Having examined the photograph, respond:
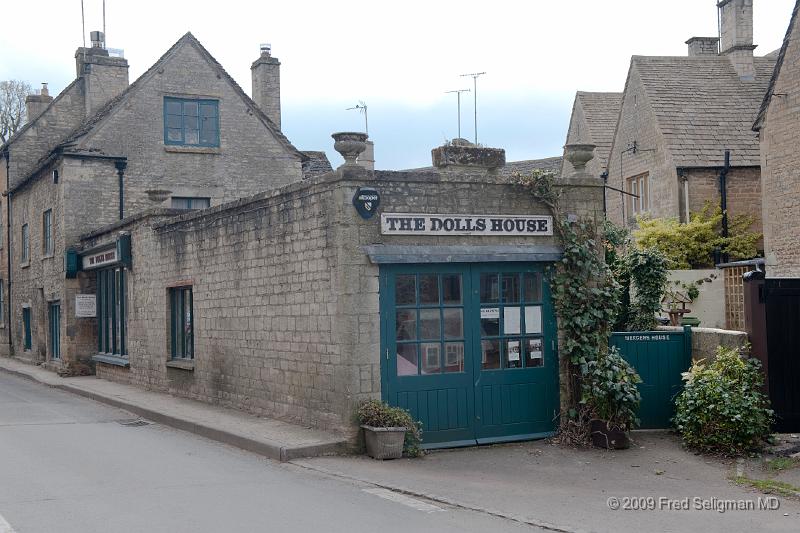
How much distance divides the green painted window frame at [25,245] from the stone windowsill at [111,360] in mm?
8305

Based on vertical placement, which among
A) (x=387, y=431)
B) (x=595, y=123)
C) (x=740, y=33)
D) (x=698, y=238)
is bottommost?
→ (x=387, y=431)

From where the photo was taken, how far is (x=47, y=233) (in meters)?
27.4

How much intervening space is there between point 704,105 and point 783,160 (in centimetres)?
704

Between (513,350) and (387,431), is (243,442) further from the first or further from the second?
(513,350)

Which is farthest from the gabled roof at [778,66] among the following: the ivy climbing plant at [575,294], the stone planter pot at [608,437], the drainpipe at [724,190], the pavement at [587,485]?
the stone planter pot at [608,437]

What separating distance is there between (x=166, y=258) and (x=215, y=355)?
320cm

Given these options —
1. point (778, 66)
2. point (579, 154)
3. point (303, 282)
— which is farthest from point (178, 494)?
point (778, 66)

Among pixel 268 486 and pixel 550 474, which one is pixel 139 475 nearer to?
pixel 268 486

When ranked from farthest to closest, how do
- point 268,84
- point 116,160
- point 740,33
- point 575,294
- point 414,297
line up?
point 268,84 → point 740,33 → point 116,160 → point 575,294 → point 414,297

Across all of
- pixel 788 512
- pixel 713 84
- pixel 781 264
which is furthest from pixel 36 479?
pixel 713 84

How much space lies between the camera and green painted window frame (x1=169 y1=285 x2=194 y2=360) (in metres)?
17.3

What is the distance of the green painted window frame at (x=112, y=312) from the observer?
2175 centimetres

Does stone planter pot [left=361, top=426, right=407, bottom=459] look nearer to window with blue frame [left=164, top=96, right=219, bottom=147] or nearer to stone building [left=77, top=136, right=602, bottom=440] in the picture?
stone building [left=77, top=136, right=602, bottom=440]

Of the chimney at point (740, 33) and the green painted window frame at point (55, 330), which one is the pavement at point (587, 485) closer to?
the green painted window frame at point (55, 330)
